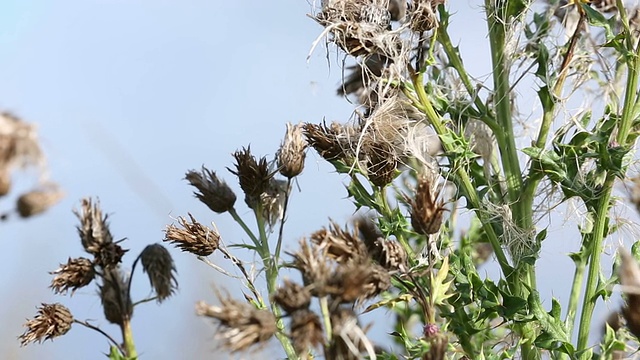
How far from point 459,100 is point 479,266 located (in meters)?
0.75

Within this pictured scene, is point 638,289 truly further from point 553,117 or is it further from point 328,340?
point 553,117

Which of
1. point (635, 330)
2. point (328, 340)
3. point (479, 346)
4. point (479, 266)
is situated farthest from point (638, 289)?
point (479, 266)

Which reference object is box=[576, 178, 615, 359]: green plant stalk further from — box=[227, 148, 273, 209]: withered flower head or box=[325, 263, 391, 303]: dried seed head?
box=[325, 263, 391, 303]: dried seed head

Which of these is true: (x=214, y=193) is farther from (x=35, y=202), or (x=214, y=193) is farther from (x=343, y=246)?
(x=343, y=246)

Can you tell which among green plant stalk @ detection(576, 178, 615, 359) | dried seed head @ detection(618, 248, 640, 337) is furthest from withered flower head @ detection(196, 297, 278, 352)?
green plant stalk @ detection(576, 178, 615, 359)

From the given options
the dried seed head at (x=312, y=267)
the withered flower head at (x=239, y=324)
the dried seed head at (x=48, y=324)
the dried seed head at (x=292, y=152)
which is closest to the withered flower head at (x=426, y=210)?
the dried seed head at (x=312, y=267)

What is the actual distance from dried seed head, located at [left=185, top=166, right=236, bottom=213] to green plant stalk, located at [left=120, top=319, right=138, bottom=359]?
35 centimetres

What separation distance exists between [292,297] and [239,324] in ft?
0.27

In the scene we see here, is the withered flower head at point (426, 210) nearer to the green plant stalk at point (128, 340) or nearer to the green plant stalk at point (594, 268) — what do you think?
the green plant stalk at point (594, 268)

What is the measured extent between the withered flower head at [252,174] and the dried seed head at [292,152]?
→ 0.05 m

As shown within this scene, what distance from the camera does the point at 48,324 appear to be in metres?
2.03

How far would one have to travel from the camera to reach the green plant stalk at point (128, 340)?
2.01 meters

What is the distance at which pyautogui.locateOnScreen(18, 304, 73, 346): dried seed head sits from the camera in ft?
6.66

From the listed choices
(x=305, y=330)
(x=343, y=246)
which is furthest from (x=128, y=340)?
(x=305, y=330)
